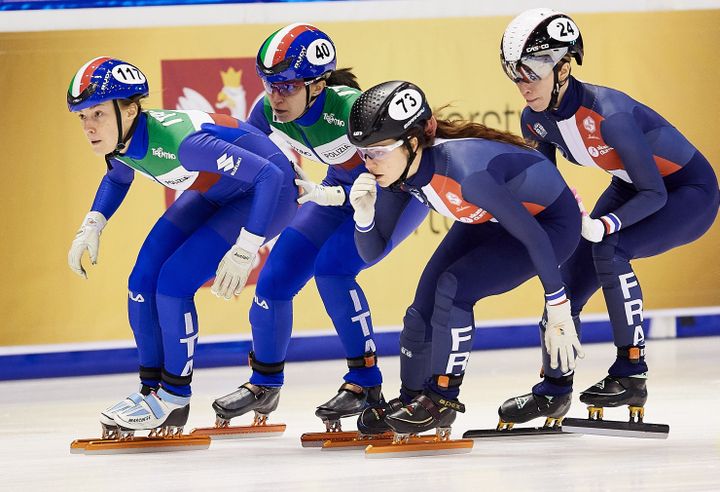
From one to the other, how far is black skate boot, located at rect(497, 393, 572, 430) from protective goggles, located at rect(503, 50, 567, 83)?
55.6 inches

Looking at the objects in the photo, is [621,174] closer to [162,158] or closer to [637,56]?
[162,158]

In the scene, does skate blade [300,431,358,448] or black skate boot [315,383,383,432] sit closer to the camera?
skate blade [300,431,358,448]

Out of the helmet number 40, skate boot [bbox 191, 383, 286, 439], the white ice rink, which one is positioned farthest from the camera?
skate boot [bbox 191, 383, 286, 439]

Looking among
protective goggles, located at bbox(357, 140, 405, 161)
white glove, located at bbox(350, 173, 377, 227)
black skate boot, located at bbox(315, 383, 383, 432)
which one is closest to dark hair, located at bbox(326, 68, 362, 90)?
white glove, located at bbox(350, 173, 377, 227)

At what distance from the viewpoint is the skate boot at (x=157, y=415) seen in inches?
214

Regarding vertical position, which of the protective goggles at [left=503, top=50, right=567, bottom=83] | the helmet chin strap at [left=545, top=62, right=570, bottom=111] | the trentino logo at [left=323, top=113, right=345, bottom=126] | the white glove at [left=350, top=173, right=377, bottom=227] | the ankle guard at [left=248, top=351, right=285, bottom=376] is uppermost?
the protective goggles at [left=503, top=50, right=567, bottom=83]

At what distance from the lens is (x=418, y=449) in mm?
5078

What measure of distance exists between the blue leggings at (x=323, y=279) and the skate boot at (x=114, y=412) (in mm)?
640

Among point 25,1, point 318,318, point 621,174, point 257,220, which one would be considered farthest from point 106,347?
point 621,174

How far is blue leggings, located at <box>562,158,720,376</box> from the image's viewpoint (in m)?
5.33

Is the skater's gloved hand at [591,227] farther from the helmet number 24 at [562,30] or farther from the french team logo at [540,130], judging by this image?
the helmet number 24 at [562,30]

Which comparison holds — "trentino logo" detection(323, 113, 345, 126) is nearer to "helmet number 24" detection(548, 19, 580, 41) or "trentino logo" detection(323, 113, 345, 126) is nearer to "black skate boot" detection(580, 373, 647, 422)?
"helmet number 24" detection(548, 19, 580, 41)

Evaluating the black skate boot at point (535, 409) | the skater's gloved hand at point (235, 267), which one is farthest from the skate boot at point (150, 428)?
the black skate boot at point (535, 409)

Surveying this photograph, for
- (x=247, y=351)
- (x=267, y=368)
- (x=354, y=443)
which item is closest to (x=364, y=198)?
(x=354, y=443)
